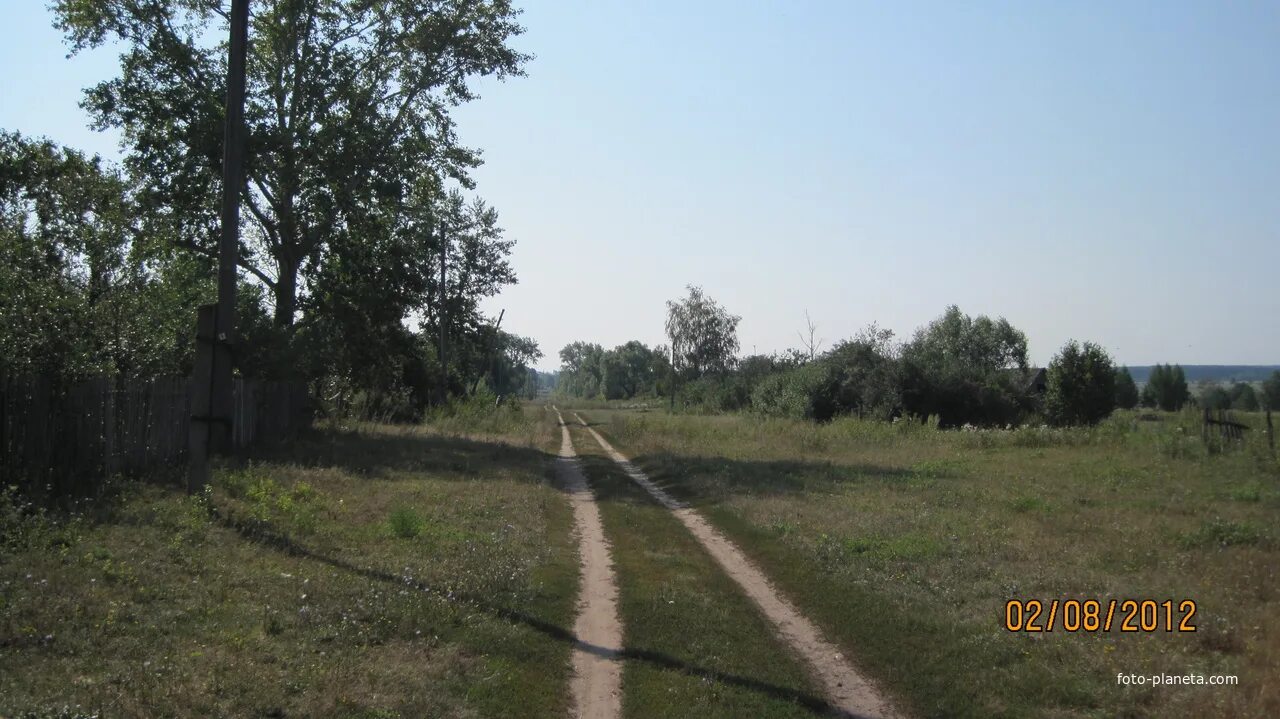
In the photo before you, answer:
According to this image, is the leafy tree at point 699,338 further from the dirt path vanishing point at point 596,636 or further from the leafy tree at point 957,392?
the dirt path vanishing point at point 596,636

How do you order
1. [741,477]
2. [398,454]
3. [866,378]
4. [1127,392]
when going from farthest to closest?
[1127,392] → [866,378] → [398,454] → [741,477]

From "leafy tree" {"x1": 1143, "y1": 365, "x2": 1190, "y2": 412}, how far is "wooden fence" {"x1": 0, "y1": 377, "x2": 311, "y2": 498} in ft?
291

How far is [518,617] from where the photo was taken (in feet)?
29.6

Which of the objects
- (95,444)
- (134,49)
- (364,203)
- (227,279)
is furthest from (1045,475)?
(134,49)

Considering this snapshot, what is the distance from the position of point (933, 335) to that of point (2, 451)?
324 ft

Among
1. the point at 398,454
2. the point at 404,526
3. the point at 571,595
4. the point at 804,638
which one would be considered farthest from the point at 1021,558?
the point at 398,454

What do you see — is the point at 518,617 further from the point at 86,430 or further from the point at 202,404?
the point at 86,430

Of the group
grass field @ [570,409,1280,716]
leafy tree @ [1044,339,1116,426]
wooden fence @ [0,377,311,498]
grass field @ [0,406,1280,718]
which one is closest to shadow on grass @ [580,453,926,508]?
grass field @ [570,409,1280,716]

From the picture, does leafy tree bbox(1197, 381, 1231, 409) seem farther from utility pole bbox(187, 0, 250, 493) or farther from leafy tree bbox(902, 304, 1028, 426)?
utility pole bbox(187, 0, 250, 493)

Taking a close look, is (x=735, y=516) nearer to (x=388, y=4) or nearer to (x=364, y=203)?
(x=364, y=203)

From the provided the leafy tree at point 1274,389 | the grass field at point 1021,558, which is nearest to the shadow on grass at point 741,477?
the grass field at point 1021,558

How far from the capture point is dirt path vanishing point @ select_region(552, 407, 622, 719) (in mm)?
6938

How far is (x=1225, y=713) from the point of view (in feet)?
20.0

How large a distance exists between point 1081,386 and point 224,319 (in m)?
47.2
